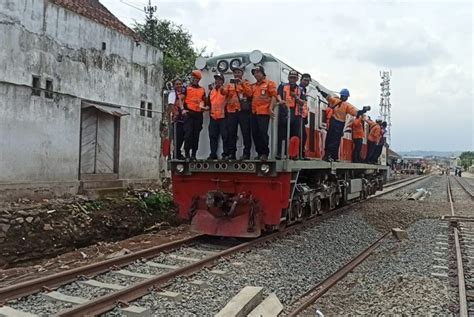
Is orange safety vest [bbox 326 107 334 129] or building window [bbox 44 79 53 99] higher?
building window [bbox 44 79 53 99]

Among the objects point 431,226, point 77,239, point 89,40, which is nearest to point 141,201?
point 77,239

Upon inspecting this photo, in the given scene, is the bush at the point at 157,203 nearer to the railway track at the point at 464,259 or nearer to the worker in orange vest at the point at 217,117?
the worker in orange vest at the point at 217,117

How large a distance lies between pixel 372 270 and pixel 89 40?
10.5 meters

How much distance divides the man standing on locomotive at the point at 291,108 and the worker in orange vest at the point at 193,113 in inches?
60.6

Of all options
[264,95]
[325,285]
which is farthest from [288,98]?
[325,285]

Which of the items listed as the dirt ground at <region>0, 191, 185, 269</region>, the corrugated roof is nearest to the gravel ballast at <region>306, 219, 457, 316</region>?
the dirt ground at <region>0, 191, 185, 269</region>

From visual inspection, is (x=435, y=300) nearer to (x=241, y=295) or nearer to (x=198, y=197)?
(x=241, y=295)

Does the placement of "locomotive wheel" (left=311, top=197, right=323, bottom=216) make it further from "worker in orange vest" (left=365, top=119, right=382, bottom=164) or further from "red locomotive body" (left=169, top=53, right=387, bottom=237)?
"worker in orange vest" (left=365, top=119, right=382, bottom=164)

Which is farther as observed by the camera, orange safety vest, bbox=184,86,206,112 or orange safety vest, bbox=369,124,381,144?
orange safety vest, bbox=369,124,381,144

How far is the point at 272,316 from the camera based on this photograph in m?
5.25

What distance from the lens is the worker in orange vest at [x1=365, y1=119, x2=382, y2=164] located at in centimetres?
1774

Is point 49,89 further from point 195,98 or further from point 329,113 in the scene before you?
point 329,113

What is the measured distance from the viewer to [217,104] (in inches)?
369

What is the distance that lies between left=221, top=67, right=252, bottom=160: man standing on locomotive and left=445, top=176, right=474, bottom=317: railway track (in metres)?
4.24
